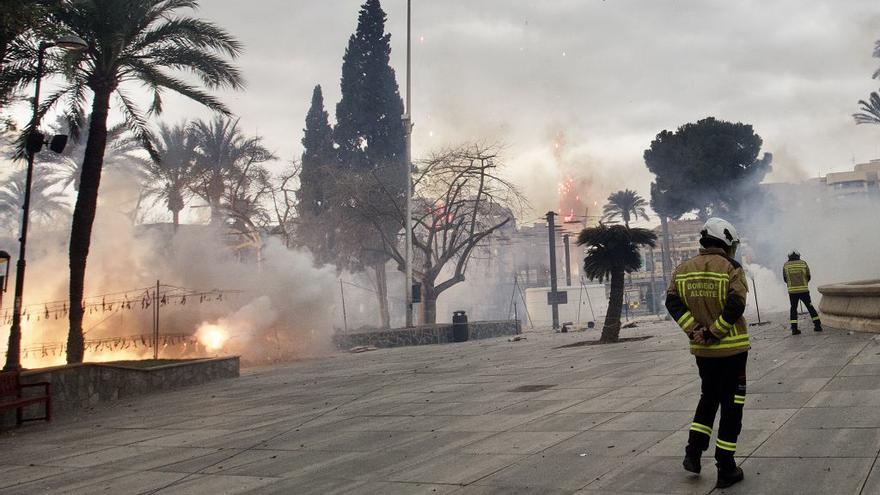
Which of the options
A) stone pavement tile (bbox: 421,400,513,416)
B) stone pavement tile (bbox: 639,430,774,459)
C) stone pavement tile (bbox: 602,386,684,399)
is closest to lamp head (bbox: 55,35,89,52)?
stone pavement tile (bbox: 421,400,513,416)

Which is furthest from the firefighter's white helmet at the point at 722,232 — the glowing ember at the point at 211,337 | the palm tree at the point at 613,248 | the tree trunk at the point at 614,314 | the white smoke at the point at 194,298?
the white smoke at the point at 194,298

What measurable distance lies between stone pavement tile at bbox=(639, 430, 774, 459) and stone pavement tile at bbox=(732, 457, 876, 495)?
373mm

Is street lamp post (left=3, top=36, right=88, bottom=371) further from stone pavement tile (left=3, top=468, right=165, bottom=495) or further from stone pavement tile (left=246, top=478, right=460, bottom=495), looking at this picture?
stone pavement tile (left=246, top=478, right=460, bottom=495)

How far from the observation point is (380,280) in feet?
148

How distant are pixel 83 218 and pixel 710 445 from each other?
15098mm

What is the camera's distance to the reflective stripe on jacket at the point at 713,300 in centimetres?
429

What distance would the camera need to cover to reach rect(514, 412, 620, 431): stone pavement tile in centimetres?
638

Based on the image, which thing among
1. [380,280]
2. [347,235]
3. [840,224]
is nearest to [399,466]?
[347,235]

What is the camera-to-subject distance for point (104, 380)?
13508 millimetres

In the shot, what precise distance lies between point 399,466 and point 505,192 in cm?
3074

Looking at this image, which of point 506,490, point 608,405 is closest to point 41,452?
point 506,490

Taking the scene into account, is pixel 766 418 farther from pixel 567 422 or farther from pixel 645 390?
pixel 645 390

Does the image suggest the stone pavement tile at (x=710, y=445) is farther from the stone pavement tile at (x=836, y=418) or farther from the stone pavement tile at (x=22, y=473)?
the stone pavement tile at (x=22, y=473)

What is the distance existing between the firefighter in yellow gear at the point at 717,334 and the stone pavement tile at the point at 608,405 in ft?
8.71
